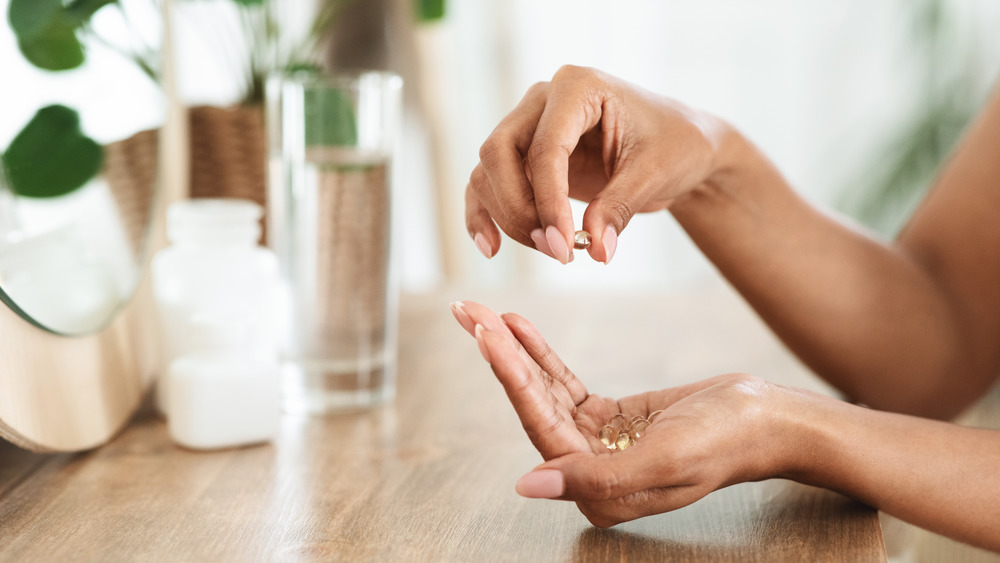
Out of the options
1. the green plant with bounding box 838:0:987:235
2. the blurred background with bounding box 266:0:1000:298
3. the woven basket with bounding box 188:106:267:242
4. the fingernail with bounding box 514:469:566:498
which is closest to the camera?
the fingernail with bounding box 514:469:566:498

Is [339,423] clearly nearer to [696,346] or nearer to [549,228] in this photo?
[549,228]

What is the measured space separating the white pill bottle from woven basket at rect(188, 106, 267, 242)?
0.46 metres

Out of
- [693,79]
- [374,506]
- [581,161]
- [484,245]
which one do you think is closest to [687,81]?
[693,79]

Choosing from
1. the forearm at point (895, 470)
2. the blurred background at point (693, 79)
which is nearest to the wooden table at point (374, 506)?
the forearm at point (895, 470)

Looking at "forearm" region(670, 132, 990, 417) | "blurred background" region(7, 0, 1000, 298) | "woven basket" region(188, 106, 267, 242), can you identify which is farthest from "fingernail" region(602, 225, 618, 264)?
"blurred background" region(7, 0, 1000, 298)

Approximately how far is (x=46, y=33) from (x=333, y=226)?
27cm

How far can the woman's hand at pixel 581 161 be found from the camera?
0.56m

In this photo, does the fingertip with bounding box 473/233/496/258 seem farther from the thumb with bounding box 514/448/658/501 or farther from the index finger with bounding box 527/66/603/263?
the thumb with bounding box 514/448/658/501

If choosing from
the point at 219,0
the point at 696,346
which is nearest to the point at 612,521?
the point at 696,346

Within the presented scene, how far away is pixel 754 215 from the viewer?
31.9 inches

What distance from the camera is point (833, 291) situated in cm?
84

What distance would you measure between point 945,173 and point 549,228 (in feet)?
2.03

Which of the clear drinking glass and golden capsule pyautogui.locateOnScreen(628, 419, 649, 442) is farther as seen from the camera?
the clear drinking glass

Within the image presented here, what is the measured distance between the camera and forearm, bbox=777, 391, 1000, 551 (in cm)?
58
